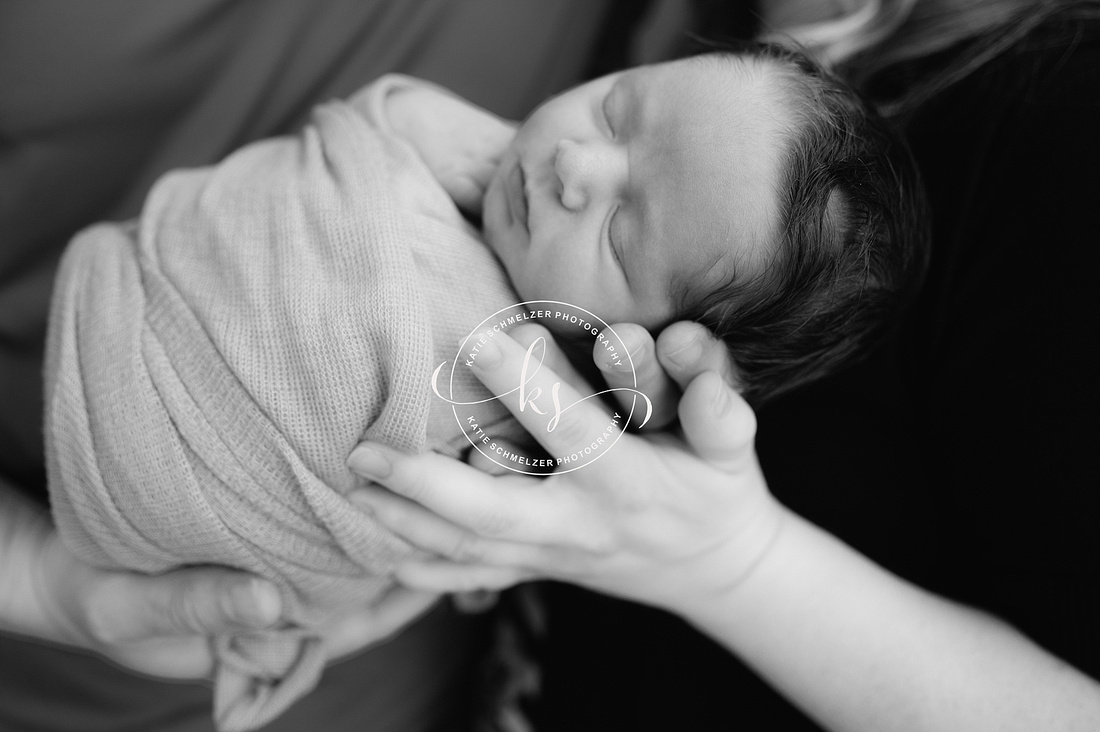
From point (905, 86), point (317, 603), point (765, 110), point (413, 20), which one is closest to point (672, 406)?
point (765, 110)

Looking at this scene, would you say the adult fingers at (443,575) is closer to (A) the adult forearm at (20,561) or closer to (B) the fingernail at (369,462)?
(B) the fingernail at (369,462)

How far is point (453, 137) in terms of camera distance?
86cm

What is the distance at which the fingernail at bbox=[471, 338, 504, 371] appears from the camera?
63 centimetres

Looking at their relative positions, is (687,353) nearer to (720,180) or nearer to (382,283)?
(720,180)

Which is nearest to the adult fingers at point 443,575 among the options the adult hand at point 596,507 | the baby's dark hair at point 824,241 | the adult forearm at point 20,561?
the adult hand at point 596,507

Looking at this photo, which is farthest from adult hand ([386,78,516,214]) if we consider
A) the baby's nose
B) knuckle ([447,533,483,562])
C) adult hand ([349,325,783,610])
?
knuckle ([447,533,483,562])

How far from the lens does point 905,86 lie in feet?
3.19

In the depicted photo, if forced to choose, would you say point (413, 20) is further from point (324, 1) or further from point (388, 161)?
point (388, 161)

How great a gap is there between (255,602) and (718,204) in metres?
0.57

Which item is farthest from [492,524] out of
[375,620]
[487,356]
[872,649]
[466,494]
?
[872,649]

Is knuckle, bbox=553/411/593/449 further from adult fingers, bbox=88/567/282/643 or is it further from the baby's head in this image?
adult fingers, bbox=88/567/282/643

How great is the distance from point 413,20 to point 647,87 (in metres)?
0.47

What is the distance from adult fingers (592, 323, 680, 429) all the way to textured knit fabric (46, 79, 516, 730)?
0.43ft

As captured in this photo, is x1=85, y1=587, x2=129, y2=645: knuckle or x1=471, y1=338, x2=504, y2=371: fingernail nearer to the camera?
x1=471, y1=338, x2=504, y2=371: fingernail
